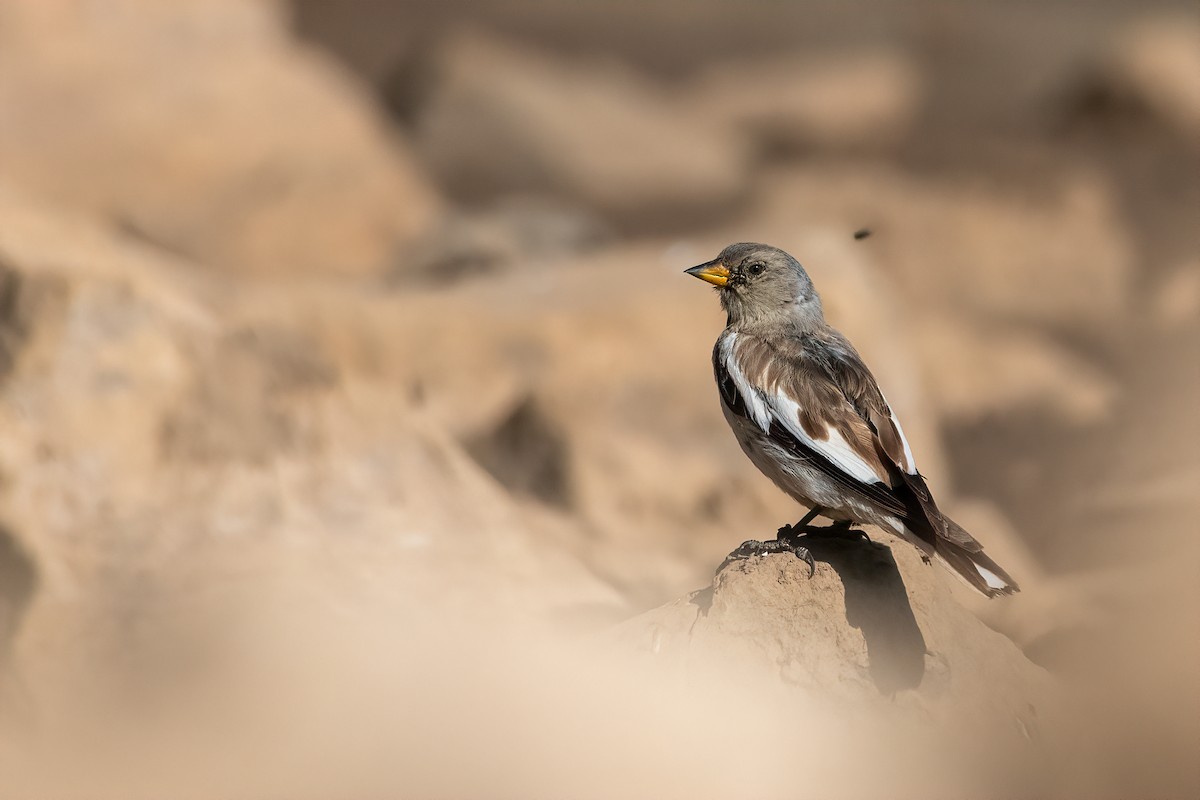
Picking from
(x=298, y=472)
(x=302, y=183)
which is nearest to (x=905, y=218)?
(x=302, y=183)

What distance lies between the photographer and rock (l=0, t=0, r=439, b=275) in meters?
14.4

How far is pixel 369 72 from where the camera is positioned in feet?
72.5

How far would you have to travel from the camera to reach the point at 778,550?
555 cm

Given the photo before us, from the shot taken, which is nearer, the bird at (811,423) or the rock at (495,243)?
the bird at (811,423)

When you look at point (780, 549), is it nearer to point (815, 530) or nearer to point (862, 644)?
point (815, 530)

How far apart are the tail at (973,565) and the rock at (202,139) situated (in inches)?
439

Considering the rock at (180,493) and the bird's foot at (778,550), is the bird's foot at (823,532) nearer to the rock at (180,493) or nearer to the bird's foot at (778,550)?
the bird's foot at (778,550)

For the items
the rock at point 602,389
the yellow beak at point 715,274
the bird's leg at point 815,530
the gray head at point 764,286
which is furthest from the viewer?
the rock at point 602,389

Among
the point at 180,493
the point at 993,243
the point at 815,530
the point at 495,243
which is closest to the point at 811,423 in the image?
the point at 815,530

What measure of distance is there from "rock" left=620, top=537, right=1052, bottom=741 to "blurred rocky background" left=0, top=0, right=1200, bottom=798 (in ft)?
0.05

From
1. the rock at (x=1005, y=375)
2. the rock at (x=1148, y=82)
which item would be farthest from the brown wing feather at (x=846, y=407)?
the rock at (x=1148, y=82)

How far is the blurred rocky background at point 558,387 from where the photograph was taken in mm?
5293

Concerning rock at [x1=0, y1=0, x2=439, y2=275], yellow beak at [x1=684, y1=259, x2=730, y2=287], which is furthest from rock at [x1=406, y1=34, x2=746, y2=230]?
yellow beak at [x1=684, y1=259, x2=730, y2=287]

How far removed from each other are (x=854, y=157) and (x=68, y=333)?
13.6 metres
